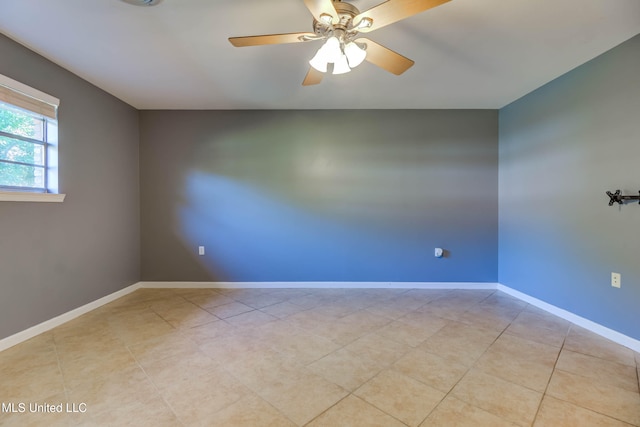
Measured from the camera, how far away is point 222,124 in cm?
340

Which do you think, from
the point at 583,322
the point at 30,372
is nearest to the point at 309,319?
the point at 30,372

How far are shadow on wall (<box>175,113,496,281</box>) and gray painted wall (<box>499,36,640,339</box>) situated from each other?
973 mm

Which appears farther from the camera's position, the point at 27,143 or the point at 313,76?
the point at 27,143

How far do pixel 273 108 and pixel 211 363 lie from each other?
2.80 metres

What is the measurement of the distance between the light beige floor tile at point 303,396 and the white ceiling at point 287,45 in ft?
7.41

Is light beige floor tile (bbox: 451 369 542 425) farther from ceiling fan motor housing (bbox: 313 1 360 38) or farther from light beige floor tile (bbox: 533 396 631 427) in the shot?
ceiling fan motor housing (bbox: 313 1 360 38)

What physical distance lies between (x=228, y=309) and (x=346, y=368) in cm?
146

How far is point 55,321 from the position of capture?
2301 millimetres

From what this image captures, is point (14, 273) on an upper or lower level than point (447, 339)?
upper

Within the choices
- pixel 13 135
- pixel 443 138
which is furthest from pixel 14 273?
pixel 443 138

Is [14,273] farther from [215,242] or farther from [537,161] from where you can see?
[537,161]

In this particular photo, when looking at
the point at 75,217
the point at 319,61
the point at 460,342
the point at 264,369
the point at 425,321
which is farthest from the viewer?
the point at 75,217

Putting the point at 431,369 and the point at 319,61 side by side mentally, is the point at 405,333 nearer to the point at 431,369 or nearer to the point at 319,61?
the point at 431,369

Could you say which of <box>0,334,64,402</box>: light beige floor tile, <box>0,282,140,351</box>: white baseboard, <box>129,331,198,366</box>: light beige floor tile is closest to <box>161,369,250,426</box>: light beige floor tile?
<box>129,331,198,366</box>: light beige floor tile
